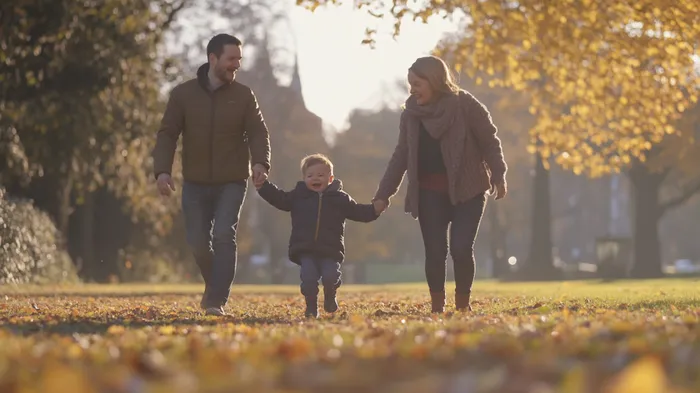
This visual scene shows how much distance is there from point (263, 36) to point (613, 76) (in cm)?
3078

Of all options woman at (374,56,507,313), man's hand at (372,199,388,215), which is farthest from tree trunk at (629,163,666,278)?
woman at (374,56,507,313)

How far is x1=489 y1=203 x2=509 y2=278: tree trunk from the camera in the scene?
53.5 metres

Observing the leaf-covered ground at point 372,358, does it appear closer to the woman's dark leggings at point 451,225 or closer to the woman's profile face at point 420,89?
the woman's dark leggings at point 451,225

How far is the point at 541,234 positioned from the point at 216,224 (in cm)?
2894

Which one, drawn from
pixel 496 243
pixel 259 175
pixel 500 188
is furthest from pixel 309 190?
pixel 496 243

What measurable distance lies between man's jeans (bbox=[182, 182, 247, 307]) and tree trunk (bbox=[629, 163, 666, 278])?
3015 cm

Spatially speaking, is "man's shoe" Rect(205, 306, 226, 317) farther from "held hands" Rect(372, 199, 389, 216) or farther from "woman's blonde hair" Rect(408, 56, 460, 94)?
"woman's blonde hair" Rect(408, 56, 460, 94)

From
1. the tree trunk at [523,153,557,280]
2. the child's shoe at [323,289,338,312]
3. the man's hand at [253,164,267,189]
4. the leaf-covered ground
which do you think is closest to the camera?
the leaf-covered ground

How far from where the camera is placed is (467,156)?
9.67 metres

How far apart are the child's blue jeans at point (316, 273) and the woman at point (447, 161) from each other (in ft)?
2.51

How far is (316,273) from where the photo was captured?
388 inches

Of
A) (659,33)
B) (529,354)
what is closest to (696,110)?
(659,33)

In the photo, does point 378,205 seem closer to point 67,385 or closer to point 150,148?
point 67,385

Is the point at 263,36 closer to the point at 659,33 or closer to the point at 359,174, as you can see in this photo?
the point at 359,174
